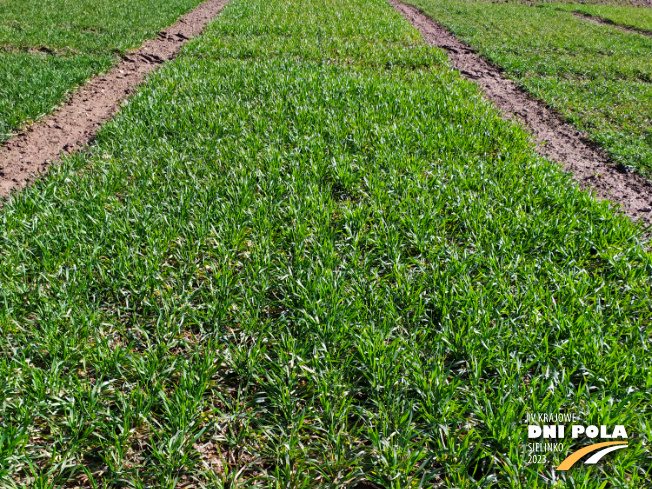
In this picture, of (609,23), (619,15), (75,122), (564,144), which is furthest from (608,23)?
(75,122)

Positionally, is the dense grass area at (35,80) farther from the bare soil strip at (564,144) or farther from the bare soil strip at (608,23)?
the bare soil strip at (608,23)

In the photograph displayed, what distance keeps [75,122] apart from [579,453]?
22.6ft

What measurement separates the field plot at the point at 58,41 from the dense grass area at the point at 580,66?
850 centimetres

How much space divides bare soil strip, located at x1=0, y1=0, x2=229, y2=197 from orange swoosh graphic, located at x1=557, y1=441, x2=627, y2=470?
5056 millimetres

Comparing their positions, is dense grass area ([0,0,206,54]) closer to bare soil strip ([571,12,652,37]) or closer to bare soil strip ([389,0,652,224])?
bare soil strip ([389,0,652,224])

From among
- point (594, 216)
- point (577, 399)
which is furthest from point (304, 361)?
point (594, 216)

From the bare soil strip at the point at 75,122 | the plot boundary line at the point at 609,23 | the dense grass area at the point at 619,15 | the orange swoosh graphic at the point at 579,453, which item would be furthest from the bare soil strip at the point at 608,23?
the orange swoosh graphic at the point at 579,453

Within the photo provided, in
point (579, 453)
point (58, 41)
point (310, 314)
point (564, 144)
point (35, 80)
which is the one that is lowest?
point (579, 453)

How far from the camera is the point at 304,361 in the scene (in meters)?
2.18

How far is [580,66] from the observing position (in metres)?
9.28

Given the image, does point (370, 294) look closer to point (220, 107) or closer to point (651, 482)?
point (651, 482)

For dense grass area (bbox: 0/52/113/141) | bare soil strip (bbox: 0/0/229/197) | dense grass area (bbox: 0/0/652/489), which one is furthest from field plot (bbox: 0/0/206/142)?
dense grass area (bbox: 0/0/652/489)

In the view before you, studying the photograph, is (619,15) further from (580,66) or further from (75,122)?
(75,122)

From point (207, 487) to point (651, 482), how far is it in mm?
1989
